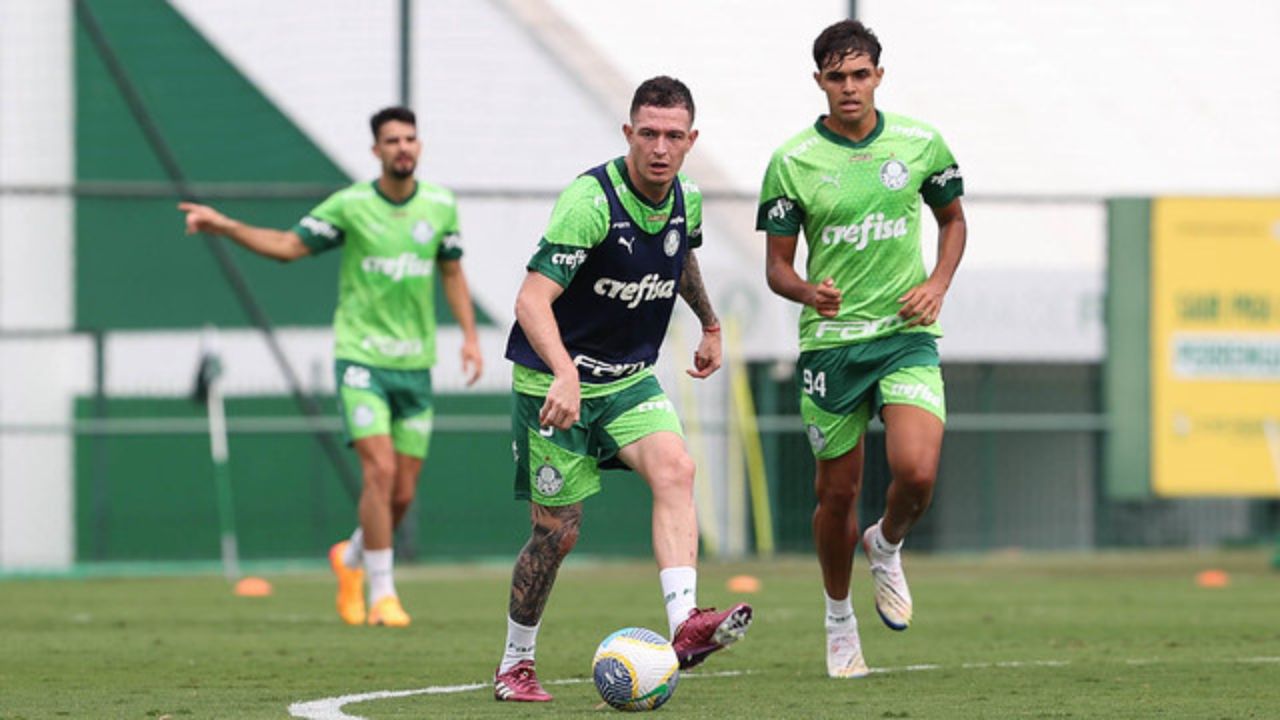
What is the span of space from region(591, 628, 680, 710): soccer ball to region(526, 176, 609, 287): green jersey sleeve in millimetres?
1124

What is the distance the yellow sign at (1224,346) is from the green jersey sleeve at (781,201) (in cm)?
970

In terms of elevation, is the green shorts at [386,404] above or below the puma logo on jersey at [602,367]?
below

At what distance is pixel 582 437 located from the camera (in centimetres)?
765

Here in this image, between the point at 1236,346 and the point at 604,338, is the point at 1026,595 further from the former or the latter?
the point at 604,338

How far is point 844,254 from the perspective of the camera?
28.2 feet

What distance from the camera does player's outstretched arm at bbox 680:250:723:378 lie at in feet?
26.2

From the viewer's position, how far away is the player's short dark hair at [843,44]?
8375mm

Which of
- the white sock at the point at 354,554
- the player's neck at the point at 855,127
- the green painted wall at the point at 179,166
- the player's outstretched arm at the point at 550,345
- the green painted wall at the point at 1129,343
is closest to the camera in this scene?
the player's outstretched arm at the point at 550,345

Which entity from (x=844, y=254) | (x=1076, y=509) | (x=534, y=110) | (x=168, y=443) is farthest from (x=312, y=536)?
(x=844, y=254)

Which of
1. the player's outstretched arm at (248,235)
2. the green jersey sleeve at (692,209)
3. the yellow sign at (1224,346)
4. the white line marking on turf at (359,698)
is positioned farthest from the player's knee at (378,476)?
the yellow sign at (1224,346)

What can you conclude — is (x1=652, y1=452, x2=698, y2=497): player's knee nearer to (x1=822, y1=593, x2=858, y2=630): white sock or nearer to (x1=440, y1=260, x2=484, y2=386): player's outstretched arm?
(x1=822, y1=593, x2=858, y2=630): white sock

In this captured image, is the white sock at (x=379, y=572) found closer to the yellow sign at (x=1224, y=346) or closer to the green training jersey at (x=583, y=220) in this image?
the green training jersey at (x=583, y=220)

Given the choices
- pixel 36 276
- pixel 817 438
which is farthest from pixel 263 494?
pixel 817 438

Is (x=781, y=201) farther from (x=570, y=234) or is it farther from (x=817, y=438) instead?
(x=570, y=234)
